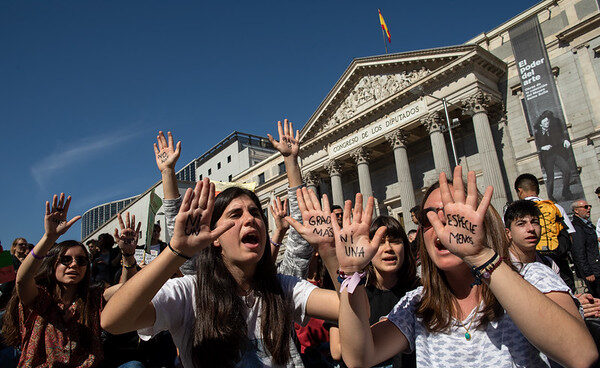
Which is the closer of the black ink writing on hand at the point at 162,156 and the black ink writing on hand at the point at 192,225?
the black ink writing on hand at the point at 192,225

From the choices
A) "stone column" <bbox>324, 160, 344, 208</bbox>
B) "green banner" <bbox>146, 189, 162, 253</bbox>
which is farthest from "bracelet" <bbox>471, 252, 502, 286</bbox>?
"stone column" <bbox>324, 160, 344, 208</bbox>

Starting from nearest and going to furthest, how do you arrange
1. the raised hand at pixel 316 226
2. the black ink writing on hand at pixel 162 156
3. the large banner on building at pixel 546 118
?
1. the raised hand at pixel 316 226
2. the black ink writing on hand at pixel 162 156
3. the large banner on building at pixel 546 118

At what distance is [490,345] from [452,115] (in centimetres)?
2332

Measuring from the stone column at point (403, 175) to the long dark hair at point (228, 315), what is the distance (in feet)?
68.0

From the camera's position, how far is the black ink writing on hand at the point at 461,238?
1.70 m

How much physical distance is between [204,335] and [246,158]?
4549cm

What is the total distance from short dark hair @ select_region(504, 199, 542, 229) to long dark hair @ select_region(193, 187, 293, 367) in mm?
2925

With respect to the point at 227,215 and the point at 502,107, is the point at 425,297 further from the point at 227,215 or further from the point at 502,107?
the point at 502,107

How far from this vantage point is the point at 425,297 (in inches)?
88.7

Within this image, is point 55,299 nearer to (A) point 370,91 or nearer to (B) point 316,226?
(B) point 316,226

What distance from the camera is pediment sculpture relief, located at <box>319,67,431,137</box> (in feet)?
78.9

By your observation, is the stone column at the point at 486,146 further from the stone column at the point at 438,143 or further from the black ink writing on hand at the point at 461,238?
the black ink writing on hand at the point at 461,238

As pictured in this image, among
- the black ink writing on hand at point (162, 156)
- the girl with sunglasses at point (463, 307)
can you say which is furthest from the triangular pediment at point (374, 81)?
the girl with sunglasses at point (463, 307)

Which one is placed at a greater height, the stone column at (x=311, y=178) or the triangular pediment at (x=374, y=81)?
the triangular pediment at (x=374, y=81)
